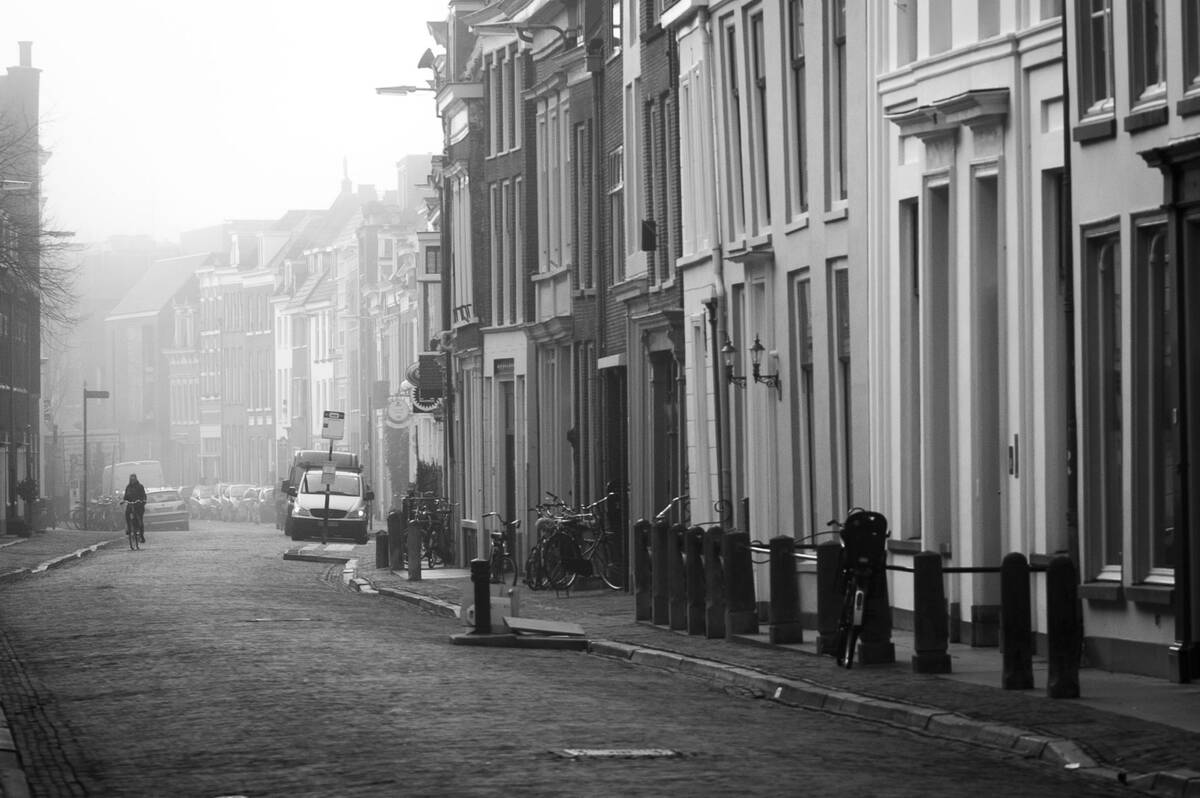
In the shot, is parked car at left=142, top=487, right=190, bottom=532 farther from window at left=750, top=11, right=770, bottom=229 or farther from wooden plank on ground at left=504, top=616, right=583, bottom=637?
wooden plank on ground at left=504, top=616, right=583, bottom=637

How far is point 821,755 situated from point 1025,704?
2306 millimetres

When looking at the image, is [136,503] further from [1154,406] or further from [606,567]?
[1154,406]

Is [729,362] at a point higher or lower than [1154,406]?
higher

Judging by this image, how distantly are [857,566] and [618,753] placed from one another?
5.15 meters

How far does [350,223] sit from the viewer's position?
11288 centimetres

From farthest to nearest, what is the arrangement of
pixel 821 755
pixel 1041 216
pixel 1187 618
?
pixel 1041 216 < pixel 1187 618 < pixel 821 755

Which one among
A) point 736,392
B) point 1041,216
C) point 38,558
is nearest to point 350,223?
point 38,558

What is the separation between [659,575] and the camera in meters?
23.5

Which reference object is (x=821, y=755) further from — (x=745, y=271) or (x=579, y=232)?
(x=579, y=232)

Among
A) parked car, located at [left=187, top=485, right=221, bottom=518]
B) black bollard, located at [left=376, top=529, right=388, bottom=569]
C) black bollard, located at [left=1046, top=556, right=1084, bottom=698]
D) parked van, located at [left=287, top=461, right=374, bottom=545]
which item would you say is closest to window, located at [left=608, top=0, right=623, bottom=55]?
black bollard, located at [left=376, top=529, right=388, bottom=569]

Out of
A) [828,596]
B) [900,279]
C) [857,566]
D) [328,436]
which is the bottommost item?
[828,596]

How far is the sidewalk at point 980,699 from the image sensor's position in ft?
38.7

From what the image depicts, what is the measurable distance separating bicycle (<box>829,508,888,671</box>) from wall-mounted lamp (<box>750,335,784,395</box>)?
749 cm

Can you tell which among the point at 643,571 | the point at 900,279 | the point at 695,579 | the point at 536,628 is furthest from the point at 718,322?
the point at 900,279
